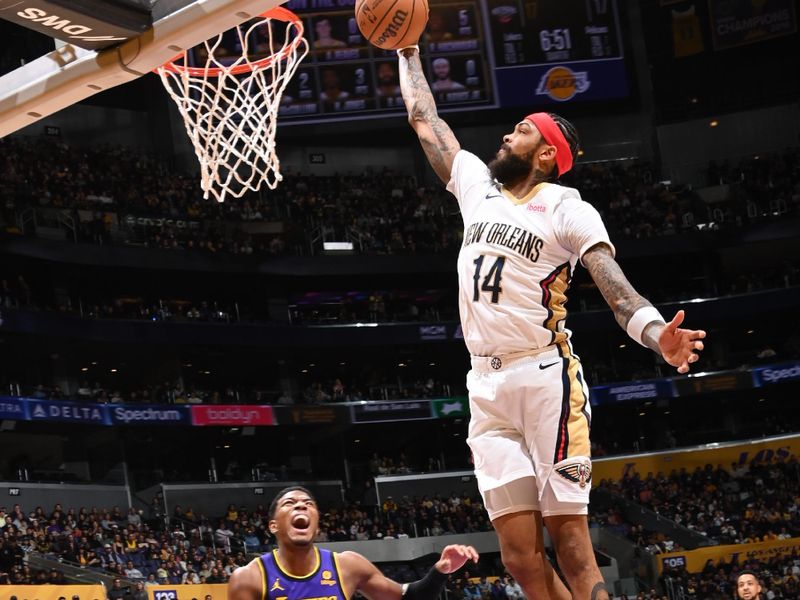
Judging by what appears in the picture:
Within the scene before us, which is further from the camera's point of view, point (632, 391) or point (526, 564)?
point (632, 391)

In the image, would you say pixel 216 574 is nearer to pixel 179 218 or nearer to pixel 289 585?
pixel 179 218

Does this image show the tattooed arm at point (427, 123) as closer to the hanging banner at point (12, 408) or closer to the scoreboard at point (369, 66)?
the hanging banner at point (12, 408)

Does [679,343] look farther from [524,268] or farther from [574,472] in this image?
[524,268]

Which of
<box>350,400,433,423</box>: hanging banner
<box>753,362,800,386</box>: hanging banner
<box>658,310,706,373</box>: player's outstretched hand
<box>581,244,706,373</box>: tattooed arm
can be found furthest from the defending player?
<box>753,362,800,386</box>: hanging banner

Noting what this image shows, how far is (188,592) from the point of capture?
19.7 m

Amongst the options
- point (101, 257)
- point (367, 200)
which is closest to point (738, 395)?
point (367, 200)

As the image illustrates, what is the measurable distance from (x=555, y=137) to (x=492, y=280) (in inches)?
28.9

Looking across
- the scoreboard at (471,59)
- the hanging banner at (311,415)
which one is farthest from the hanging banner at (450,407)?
the scoreboard at (471,59)

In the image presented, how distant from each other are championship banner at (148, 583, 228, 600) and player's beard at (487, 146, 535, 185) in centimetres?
1547

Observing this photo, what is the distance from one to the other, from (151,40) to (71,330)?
23495mm

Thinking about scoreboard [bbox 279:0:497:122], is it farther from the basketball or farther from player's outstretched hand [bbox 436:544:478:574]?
player's outstretched hand [bbox 436:544:478:574]

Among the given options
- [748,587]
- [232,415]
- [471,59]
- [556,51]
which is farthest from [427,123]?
[556,51]

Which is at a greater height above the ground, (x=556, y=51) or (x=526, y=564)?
(x=556, y=51)

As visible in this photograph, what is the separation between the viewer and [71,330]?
93.9 ft
